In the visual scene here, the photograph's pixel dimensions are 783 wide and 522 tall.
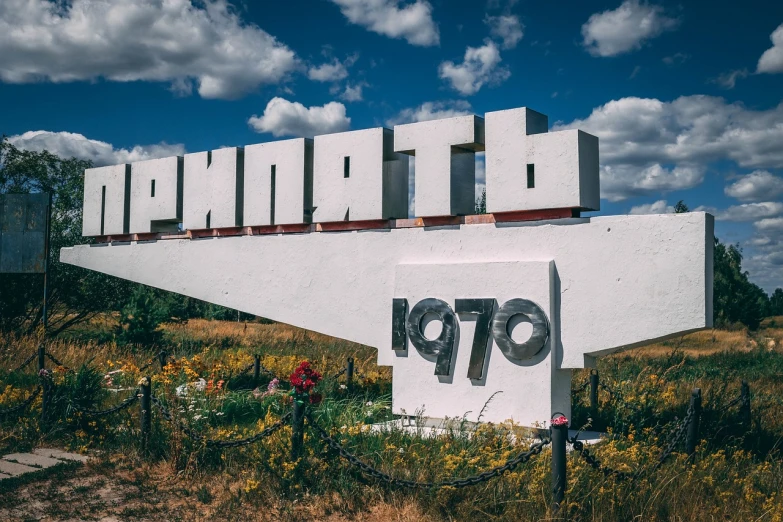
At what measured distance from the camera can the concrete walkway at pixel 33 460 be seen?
24.3 ft

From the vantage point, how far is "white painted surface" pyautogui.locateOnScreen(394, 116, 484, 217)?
8.99 m

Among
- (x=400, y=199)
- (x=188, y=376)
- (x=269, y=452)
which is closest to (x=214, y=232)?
(x=188, y=376)

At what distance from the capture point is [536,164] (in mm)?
8359

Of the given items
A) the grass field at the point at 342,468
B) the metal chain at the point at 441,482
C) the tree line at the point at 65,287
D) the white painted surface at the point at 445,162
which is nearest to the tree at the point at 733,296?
the tree line at the point at 65,287

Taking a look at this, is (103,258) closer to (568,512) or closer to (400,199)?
(400,199)

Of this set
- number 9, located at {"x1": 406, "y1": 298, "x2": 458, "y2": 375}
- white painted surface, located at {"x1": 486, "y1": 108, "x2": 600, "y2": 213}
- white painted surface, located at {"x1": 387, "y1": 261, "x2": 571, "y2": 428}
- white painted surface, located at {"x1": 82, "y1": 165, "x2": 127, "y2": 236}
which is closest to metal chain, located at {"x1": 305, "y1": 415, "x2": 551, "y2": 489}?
white painted surface, located at {"x1": 387, "y1": 261, "x2": 571, "y2": 428}

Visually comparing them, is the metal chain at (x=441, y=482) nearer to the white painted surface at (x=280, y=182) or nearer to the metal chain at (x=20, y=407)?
the metal chain at (x=20, y=407)

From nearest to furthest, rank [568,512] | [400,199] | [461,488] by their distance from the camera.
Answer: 1. [568,512]
2. [461,488]
3. [400,199]

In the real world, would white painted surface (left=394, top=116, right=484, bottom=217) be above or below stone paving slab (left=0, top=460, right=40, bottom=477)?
above

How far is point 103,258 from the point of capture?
12.6 meters

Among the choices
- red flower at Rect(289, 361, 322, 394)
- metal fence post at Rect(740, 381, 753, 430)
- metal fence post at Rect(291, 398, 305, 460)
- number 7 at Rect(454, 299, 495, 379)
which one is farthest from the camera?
metal fence post at Rect(740, 381, 753, 430)

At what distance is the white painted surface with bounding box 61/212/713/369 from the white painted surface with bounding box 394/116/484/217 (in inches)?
15.6

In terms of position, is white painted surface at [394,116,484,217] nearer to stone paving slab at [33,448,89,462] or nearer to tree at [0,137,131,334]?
stone paving slab at [33,448,89,462]

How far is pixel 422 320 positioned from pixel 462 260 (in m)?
0.97
